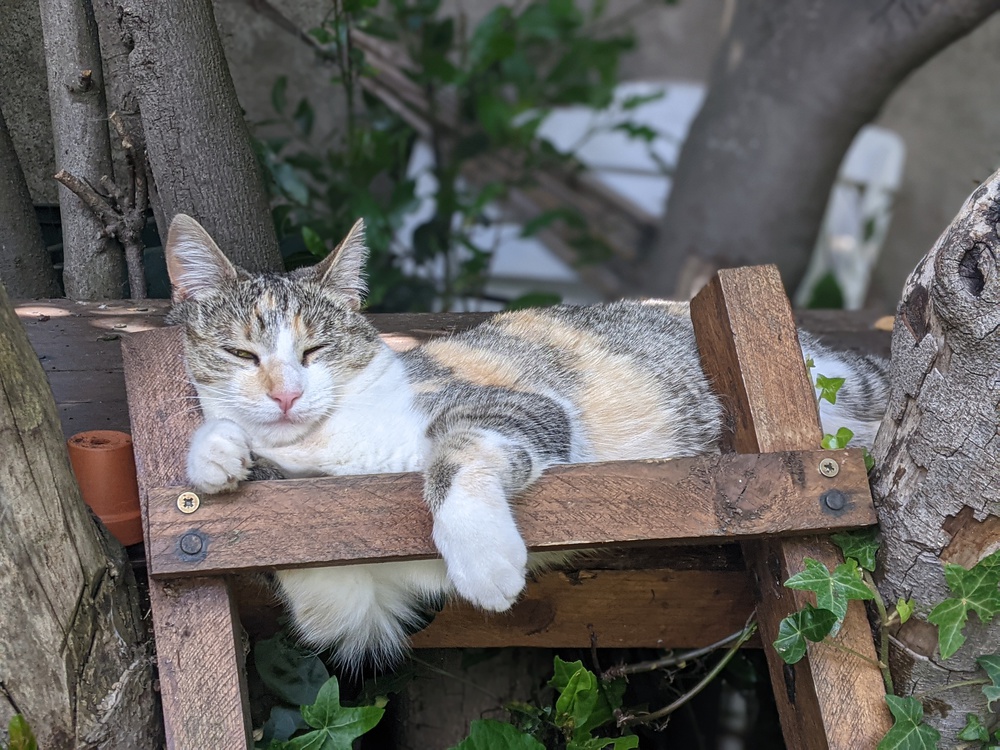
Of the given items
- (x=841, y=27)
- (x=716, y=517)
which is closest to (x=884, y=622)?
(x=716, y=517)

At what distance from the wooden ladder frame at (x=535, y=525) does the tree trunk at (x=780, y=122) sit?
2.83m

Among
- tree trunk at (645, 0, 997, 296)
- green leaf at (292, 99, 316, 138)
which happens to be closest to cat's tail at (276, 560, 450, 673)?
green leaf at (292, 99, 316, 138)

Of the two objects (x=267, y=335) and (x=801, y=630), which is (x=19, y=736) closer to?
(x=267, y=335)

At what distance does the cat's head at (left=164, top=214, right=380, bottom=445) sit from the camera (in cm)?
189

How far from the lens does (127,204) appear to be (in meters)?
2.31

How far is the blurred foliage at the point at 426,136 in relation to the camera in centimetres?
296

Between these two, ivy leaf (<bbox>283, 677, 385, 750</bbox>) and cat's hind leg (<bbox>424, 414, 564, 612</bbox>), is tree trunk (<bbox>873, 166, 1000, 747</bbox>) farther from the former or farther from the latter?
ivy leaf (<bbox>283, 677, 385, 750</bbox>)

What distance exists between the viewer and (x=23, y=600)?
1.51 meters

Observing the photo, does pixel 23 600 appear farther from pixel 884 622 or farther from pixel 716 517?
pixel 884 622

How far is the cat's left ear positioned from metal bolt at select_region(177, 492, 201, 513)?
0.71 m

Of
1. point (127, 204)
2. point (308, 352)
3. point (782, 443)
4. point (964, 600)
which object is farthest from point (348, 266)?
point (964, 600)

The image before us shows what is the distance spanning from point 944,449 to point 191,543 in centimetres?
127

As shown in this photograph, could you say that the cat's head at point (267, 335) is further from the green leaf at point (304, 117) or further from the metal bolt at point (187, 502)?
the green leaf at point (304, 117)

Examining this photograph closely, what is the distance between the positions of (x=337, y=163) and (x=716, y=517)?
2.23 m
